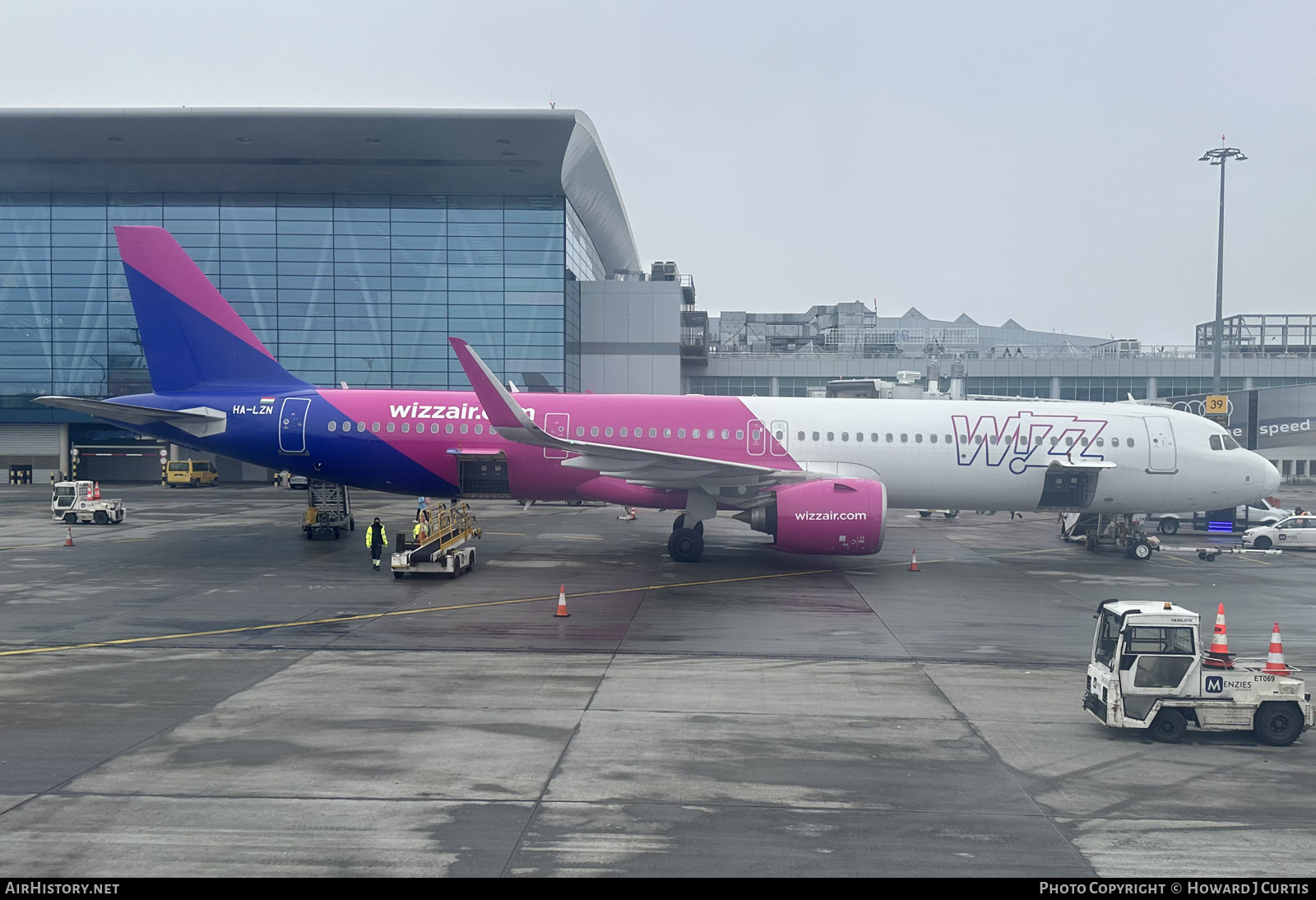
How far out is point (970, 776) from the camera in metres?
8.39

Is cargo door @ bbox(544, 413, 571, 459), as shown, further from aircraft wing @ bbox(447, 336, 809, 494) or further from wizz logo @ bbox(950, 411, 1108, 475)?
wizz logo @ bbox(950, 411, 1108, 475)

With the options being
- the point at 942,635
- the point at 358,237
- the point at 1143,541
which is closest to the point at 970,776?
the point at 942,635

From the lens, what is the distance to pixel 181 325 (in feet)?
76.8

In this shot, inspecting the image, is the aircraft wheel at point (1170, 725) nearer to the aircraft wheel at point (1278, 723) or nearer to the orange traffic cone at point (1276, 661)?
the aircraft wheel at point (1278, 723)

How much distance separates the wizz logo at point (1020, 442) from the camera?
22.3 meters

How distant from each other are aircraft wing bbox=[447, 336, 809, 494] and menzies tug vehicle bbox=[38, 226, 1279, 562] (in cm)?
51

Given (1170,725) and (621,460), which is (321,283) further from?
(1170,725)

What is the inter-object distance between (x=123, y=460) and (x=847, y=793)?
55.8m

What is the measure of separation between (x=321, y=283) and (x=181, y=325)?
29325 mm

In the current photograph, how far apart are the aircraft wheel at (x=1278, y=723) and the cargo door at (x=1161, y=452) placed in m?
14.7

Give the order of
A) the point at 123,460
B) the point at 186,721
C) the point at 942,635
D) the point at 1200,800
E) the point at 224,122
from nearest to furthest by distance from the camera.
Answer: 1. the point at 1200,800
2. the point at 186,721
3. the point at 942,635
4. the point at 224,122
5. the point at 123,460

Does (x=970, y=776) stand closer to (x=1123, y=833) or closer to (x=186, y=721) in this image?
(x=1123, y=833)

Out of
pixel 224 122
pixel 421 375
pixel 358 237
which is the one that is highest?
pixel 224 122

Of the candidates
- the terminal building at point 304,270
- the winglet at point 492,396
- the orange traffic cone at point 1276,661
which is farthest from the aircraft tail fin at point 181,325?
the terminal building at point 304,270
